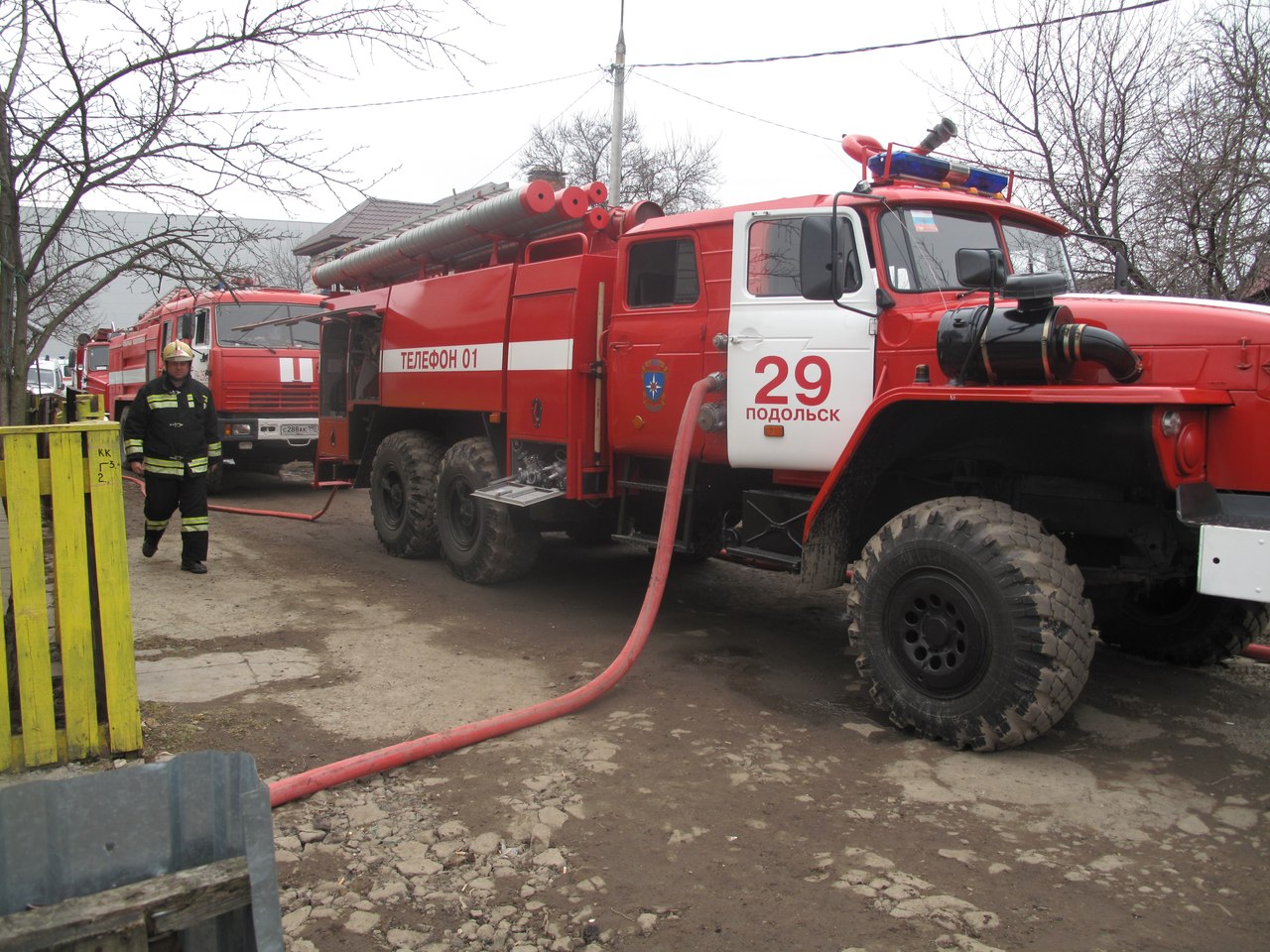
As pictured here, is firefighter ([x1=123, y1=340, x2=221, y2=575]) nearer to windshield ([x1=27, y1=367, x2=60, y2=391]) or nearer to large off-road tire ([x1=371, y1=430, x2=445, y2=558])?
large off-road tire ([x1=371, y1=430, x2=445, y2=558])

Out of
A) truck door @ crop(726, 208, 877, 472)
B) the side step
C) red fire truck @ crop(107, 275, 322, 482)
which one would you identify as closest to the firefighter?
the side step

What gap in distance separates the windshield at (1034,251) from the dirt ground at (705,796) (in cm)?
230

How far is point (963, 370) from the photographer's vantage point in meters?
4.33

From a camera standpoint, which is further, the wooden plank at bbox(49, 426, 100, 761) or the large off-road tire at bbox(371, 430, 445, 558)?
the large off-road tire at bbox(371, 430, 445, 558)

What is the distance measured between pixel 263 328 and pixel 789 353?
376 inches

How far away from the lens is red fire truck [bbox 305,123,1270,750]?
3957 millimetres

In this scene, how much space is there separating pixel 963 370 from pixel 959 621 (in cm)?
111

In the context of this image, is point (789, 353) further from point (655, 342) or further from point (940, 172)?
point (940, 172)

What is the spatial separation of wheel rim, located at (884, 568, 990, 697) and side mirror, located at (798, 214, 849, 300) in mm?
1555

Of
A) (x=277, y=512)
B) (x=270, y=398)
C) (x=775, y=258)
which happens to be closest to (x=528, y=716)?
(x=775, y=258)

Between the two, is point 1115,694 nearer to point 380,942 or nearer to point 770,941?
point 770,941

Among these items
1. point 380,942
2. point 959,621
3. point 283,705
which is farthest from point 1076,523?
point 283,705

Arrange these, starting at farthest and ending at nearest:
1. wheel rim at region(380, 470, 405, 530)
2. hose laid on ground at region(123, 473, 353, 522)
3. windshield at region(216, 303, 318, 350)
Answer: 1. windshield at region(216, 303, 318, 350)
2. hose laid on ground at region(123, 473, 353, 522)
3. wheel rim at region(380, 470, 405, 530)

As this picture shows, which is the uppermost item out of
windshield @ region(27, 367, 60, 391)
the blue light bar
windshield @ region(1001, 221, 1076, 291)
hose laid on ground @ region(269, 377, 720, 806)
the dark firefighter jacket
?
the blue light bar
